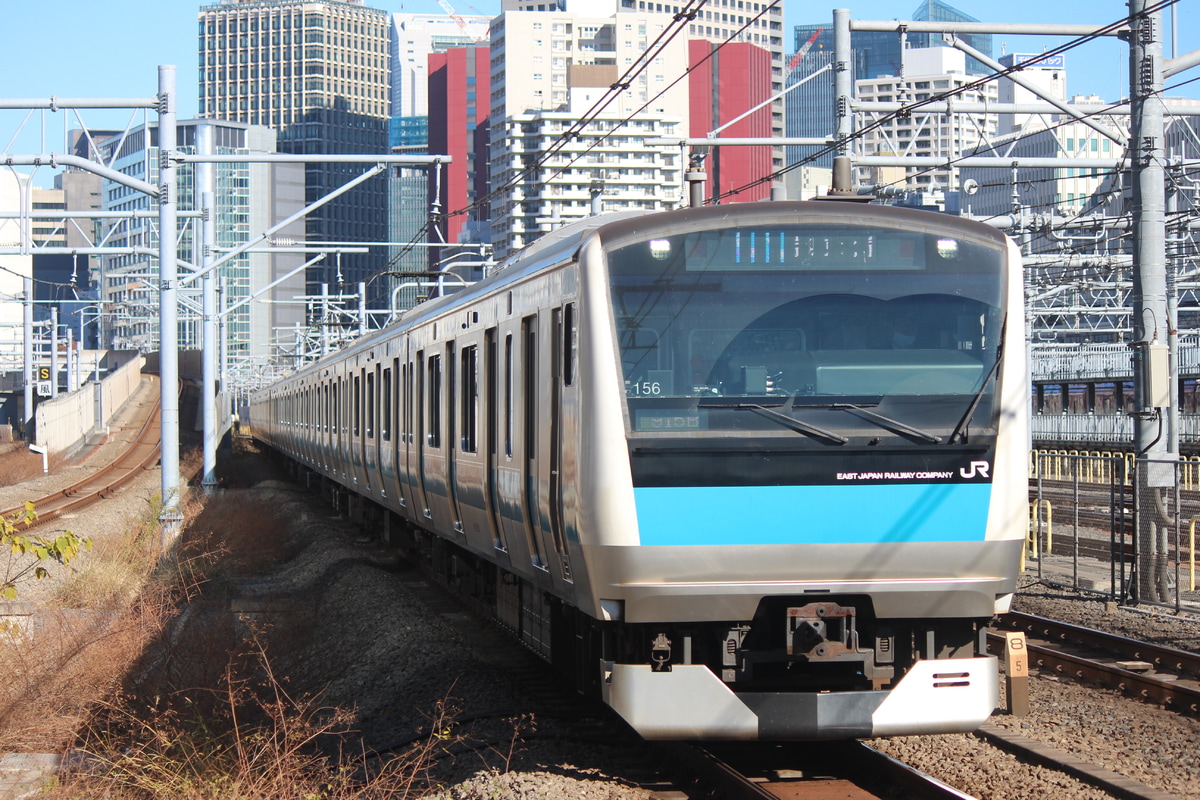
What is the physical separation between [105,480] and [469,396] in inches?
1146

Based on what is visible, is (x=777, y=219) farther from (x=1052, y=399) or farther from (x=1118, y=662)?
(x=1052, y=399)

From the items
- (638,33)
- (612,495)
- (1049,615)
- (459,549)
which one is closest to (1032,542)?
(1049,615)

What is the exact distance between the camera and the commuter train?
6.58 metres

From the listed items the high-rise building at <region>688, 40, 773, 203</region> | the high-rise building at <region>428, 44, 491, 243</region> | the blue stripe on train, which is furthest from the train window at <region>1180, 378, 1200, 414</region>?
the high-rise building at <region>428, 44, 491, 243</region>

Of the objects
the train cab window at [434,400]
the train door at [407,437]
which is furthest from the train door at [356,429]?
the train cab window at [434,400]

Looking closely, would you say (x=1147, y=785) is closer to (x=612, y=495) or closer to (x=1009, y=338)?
(x=1009, y=338)

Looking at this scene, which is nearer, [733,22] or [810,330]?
[810,330]

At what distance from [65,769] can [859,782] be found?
14.2 feet

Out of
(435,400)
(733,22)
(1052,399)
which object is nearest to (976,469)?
(435,400)

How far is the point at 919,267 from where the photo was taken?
276 inches

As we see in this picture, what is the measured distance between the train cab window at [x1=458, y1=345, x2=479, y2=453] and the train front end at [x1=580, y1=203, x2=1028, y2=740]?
326 cm

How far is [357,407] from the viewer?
59.7ft

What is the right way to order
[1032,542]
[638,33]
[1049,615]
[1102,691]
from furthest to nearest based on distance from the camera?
[638,33]
[1032,542]
[1049,615]
[1102,691]

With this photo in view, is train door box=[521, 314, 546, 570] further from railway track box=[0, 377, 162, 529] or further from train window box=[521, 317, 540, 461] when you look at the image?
railway track box=[0, 377, 162, 529]
